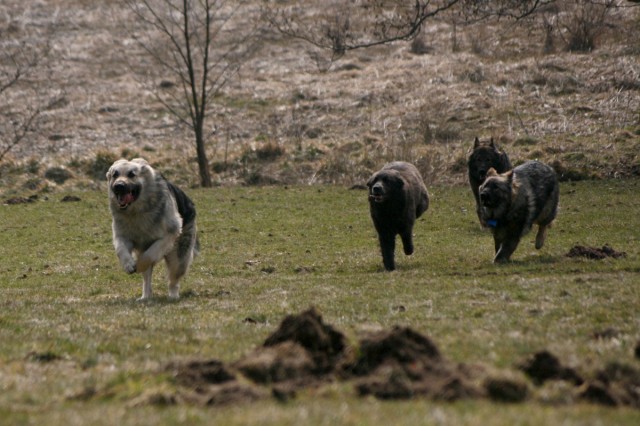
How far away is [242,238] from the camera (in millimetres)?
21891

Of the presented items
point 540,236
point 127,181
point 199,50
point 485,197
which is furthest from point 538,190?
point 199,50

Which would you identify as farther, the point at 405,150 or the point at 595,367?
the point at 405,150

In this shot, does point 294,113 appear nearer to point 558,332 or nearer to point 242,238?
point 242,238

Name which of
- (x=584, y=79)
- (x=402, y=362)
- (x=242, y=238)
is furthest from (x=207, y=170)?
(x=402, y=362)

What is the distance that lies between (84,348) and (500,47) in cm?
4572

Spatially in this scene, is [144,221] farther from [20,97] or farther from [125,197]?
[20,97]

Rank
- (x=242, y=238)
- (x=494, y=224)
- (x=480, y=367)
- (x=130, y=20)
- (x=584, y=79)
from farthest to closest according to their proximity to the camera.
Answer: (x=130, y=20) < (x=584, y=79) < (x=242, y=238) < (x=494, y=224) < (x=480, y=367)

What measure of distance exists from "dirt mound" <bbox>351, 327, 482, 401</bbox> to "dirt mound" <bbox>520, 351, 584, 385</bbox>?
526mm

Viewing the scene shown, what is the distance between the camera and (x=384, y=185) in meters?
15.8

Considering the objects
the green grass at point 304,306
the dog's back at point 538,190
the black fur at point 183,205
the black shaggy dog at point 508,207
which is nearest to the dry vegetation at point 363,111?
the green grass at point 304,306

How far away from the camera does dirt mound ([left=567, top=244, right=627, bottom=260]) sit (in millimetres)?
14992

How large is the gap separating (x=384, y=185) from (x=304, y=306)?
5.29 m

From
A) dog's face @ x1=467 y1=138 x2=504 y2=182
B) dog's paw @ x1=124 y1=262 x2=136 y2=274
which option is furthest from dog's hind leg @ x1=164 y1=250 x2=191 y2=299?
dog's face @ x1=467 y1=138 x2=504 y2=182

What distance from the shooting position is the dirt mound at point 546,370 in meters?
6.03
